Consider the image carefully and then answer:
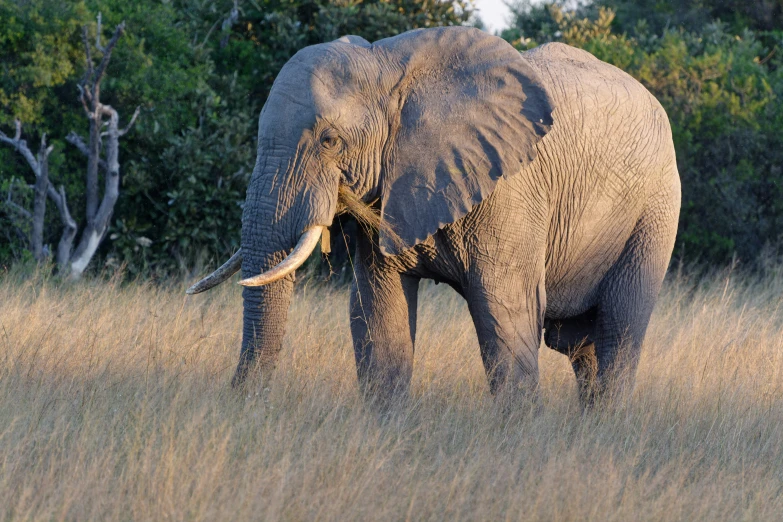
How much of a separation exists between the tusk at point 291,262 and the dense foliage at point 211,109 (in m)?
5.26

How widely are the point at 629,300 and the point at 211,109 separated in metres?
5.82

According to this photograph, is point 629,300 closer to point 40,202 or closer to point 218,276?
point 218,276

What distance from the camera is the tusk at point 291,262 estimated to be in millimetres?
5078

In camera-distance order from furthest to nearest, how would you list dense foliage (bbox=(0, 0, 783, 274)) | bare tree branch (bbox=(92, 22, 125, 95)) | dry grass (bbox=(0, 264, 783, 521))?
1. dense foliage (bbox=(0, 0, 783, 274))
2. bare tree branch (bbox=(92, 22, 125, 95))
3. dry grass (bbox=(0, 264, 783, 521))

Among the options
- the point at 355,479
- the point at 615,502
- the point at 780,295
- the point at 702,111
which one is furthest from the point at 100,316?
the point at 702,111

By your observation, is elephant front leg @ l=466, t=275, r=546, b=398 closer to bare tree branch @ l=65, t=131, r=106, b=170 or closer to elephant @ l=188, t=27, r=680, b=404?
elephant @ l=188, t=27, r=680, b=404

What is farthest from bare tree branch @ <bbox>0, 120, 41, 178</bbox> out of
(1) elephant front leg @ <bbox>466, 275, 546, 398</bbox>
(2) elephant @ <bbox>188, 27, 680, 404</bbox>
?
(1) elephant front leg @ <bbox>466, 275, 546, 398</bbox>

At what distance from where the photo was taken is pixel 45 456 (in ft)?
15.1

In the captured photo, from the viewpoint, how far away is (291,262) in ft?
16.7

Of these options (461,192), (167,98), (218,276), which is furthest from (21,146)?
(461,192)

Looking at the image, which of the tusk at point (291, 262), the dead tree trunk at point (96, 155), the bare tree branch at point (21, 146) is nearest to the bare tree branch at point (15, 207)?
the bare tree branch at point (21, 146)

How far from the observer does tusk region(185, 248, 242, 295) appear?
532cm

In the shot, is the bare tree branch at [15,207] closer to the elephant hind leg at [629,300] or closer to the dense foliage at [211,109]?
the dense foliage at [211,109]

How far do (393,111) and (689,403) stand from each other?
2.51 metres
